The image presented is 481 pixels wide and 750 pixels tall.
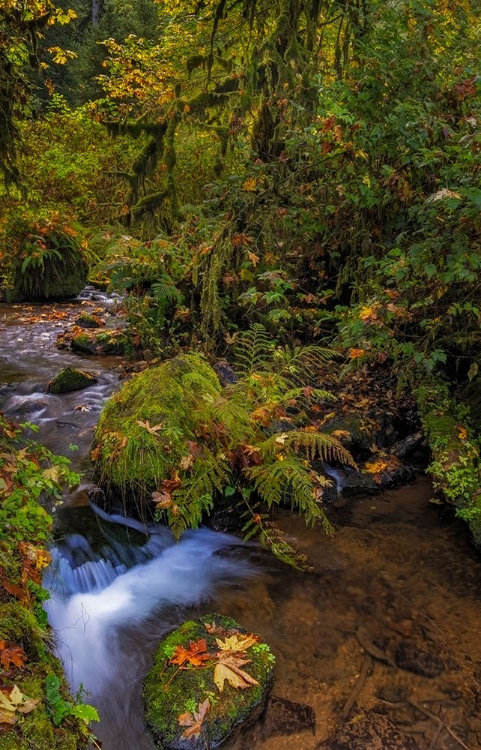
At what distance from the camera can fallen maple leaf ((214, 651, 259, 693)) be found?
3.11m

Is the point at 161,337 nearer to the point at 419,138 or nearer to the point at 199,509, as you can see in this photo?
the point at 199,509

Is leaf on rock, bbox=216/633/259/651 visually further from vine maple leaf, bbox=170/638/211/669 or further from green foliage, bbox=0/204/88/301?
green foliage, bbox=0/204/88/301

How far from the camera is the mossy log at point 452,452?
4.93m

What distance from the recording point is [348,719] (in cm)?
310

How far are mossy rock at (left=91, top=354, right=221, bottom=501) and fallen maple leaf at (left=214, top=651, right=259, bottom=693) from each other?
1.68 m

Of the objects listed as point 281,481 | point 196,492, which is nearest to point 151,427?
point 196,492

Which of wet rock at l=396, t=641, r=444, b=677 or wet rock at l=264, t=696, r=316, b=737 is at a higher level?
wet rock at l=396, t=641, r=444, b=677

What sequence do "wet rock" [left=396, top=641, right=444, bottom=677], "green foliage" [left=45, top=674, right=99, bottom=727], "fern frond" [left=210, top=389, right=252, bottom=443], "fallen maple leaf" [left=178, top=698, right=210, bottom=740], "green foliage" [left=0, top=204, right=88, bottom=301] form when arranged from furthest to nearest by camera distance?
"green foliage" [left=0, top=204, right=88, bottom=301]
"fern frond" [left=210, top=389, right=252, bottom=443]
"wet rock" [left=396, top=641, right=444, bottom=677]
"fallen maple leaf" [left=178, top=698, right=210, bottom=740]
"green foliage" [left=45, top=674, right=99, bottom=727]

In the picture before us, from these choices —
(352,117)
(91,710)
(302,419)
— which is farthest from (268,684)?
(352,117)

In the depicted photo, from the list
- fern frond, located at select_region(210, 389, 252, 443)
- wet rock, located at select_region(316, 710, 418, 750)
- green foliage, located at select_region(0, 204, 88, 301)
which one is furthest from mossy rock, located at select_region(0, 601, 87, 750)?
green foliage, located at select_region(0, 204, 88, 301)

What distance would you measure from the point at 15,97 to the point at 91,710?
19.1ft

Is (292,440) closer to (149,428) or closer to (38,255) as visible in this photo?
(149,428)

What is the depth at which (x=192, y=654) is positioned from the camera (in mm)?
3291

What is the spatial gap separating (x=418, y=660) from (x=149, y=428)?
2796 mm
